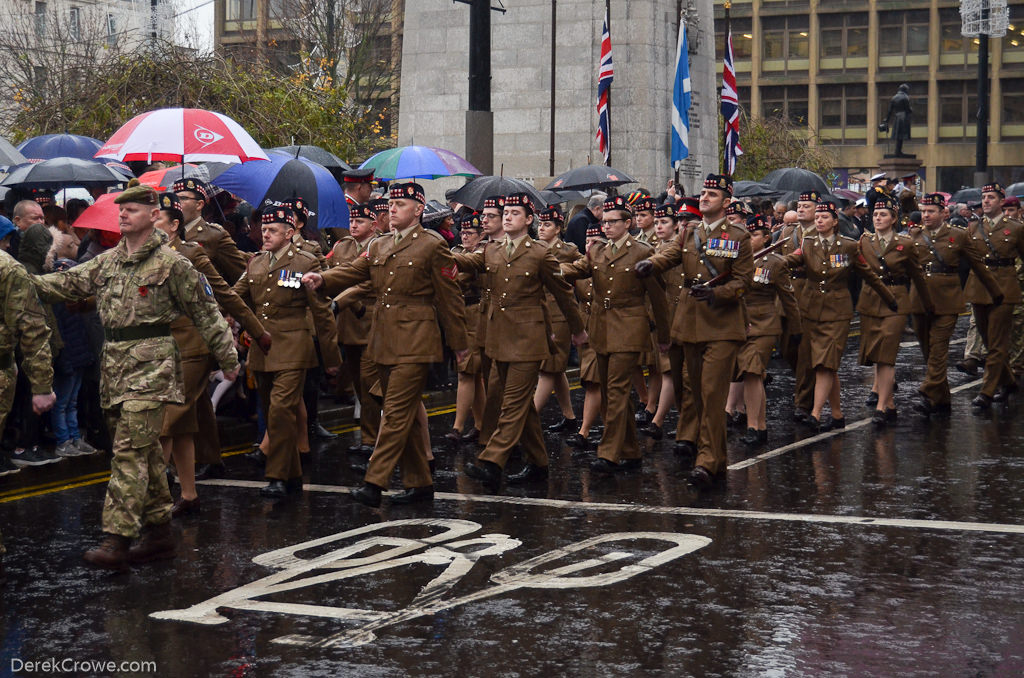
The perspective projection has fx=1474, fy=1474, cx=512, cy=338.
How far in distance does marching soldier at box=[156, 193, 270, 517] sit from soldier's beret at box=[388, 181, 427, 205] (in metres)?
1.22

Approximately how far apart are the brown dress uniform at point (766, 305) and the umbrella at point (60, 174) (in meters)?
5.74

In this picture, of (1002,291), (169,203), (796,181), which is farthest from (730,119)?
(169,203)

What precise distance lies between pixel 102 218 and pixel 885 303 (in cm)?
668

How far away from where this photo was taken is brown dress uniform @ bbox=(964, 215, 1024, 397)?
14383 millimetres

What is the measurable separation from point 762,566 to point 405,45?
19.6m

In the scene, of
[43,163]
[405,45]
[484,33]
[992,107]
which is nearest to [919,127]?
[992,107]

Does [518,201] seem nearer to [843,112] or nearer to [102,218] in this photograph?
[102,218]

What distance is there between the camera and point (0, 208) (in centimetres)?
1334

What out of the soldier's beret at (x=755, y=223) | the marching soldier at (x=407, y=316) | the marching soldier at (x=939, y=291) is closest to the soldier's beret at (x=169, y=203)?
the marching soldier at (x=407, y=316)

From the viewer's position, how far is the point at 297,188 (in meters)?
13.4

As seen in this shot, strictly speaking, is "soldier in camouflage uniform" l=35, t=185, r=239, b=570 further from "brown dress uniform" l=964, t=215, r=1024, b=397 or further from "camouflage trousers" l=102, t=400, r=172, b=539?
"brown dress uniform" l=964, t=215, r=1024, b=397

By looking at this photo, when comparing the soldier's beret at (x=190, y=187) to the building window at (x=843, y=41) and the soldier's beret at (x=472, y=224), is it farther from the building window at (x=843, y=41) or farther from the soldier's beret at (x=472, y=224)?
the building window at (x=843, y=41)

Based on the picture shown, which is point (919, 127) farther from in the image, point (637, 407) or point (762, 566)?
point (762, 566)

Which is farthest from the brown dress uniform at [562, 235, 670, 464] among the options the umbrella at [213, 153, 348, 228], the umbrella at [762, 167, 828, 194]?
the umbrella at [762, 167, 828, 194]
